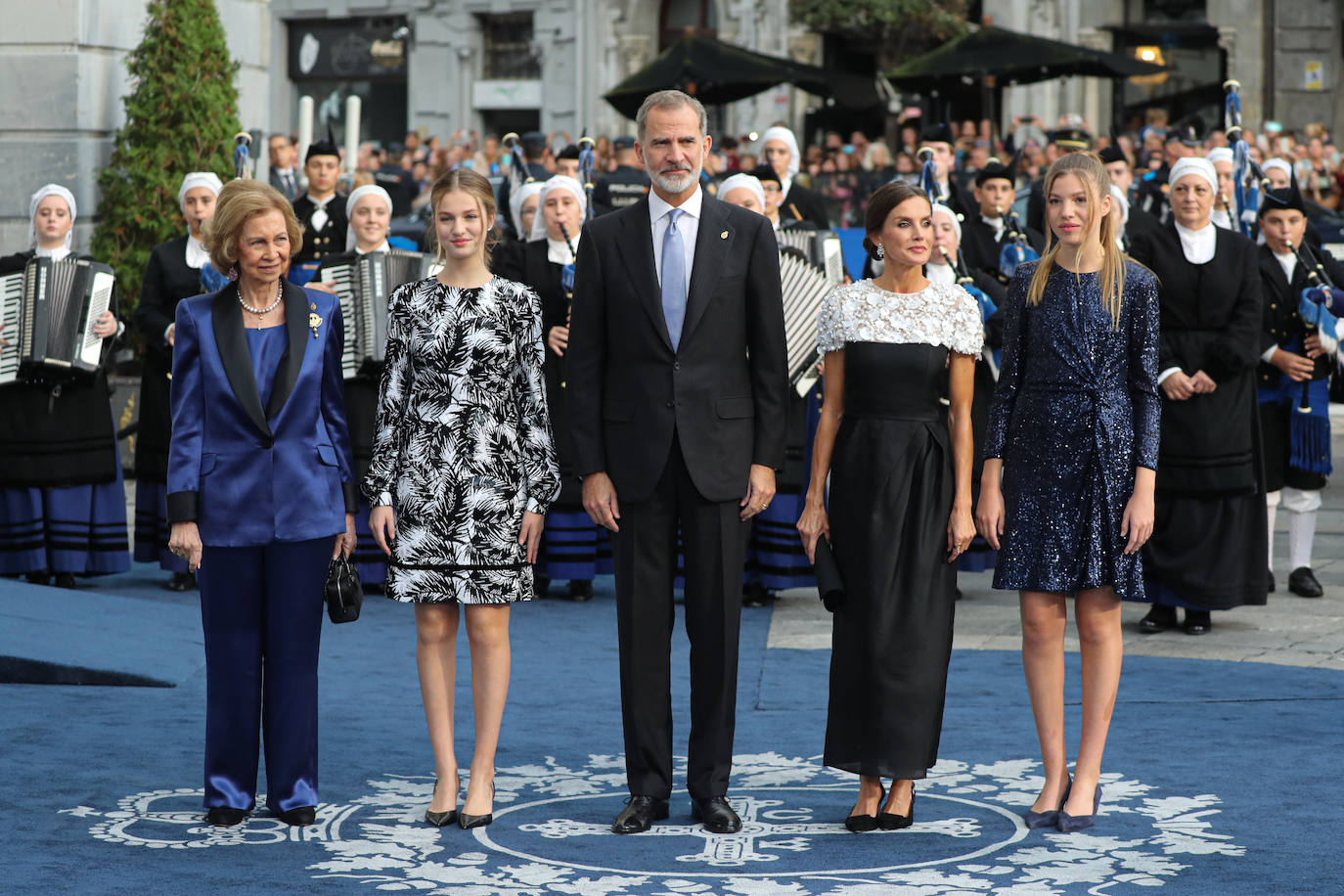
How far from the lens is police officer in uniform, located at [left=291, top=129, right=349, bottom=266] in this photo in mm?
9938

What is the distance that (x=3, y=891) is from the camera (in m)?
4.68

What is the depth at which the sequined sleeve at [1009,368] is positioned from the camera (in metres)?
5.57

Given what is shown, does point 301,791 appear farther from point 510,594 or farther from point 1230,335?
point 1230,335

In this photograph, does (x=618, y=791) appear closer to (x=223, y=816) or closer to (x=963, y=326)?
(x=223, y=816)

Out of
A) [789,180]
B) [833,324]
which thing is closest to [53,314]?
[789,180]

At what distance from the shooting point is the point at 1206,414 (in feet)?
26.9

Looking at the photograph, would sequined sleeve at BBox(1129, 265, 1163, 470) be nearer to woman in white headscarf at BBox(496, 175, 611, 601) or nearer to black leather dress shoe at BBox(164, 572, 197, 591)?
woman in white headscarf at BBox(496, 175, 611, 601)

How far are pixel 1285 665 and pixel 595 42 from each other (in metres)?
30.6

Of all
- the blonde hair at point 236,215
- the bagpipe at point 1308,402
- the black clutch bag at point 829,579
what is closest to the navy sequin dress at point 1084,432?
the black clutch bag at point 829,579

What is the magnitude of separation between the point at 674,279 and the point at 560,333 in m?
3.39

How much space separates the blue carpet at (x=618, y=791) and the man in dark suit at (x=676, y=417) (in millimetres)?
352

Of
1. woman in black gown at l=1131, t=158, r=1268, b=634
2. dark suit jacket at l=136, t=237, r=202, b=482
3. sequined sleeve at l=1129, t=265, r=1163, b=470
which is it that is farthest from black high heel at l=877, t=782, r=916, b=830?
dark suit jacket at l=136, t=237, r=202, b=482

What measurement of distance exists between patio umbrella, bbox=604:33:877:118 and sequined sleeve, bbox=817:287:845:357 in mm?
16563

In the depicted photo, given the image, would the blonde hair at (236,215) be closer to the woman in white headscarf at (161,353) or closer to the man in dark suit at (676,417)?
the man in dark suit at (676,417)
